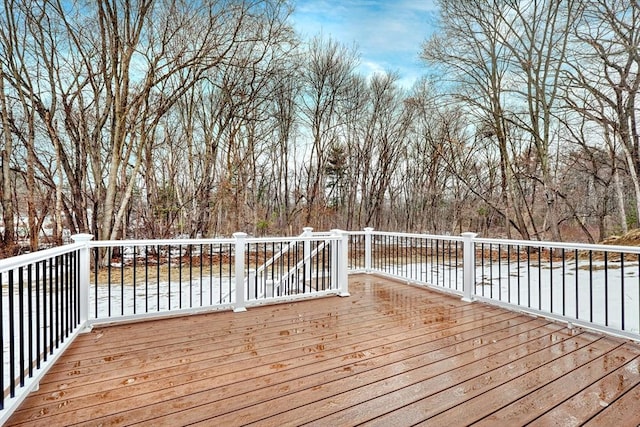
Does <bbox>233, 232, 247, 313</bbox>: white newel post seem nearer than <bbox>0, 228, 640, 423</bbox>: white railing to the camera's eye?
No

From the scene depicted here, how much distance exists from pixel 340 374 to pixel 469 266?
261 cm

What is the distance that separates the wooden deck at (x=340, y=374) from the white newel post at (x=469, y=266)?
70 centimetres

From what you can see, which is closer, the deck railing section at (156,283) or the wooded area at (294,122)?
the deck railing section at (156,283)

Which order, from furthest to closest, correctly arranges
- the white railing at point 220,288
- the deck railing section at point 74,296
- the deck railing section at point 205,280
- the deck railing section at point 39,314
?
the deck railing section at point 205,280 < the white railing at point 220,288 < the deck railing section at point 74,296 < the deck railing section at point 39,314

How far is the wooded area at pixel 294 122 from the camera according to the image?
6.91 metres

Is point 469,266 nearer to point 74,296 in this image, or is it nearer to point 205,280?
point 74,296

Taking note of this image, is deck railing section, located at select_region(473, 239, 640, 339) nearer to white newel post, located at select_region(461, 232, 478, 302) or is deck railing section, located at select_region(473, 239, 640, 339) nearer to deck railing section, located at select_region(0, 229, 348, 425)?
white newel post, located at select_region(461, 232, 478, 302)

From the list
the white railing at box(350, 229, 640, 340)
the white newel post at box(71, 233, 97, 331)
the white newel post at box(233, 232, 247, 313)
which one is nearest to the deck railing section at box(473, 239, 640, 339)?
the white railing at box(350, 229, 640, 340)

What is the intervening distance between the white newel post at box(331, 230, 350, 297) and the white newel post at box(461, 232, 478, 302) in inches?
58.3

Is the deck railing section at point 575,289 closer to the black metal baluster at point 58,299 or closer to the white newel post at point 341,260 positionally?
the white newel post at point 341,260

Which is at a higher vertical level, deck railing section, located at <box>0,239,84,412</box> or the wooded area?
the wooded area

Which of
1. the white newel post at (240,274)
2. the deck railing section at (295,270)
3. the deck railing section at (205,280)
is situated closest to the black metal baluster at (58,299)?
the deck railing section at (205,280)

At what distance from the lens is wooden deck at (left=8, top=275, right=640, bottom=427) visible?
178 cm

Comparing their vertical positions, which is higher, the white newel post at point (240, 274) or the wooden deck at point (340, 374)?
the white newel post at point (240, 274)
